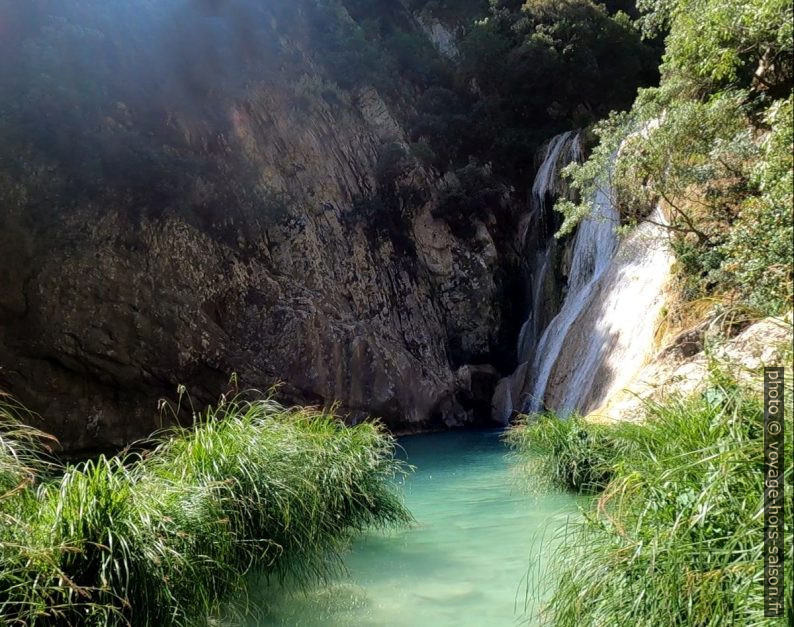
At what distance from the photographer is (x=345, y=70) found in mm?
22141

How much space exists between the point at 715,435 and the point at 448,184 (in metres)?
20.1

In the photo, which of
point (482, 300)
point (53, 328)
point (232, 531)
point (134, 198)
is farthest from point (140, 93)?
point (232, 531)

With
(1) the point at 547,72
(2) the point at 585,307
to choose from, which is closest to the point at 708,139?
(2) the point at 585,307

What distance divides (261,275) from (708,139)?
1115 centimetres

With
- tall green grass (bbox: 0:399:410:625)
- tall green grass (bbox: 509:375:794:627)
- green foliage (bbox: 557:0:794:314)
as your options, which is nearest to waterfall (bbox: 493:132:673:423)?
green foliage (bbox: 557:0:794:314)

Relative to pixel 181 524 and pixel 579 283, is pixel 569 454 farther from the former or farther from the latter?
pixel 579 283

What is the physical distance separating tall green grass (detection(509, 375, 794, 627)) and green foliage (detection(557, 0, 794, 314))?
3318 millimetres

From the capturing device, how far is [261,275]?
16359 millimetres

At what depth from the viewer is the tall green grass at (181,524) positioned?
2.67 meters

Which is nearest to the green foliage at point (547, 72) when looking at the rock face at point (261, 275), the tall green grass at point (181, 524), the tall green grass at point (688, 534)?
the rock face at point (261, 275)

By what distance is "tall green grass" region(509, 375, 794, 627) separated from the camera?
2150 millimetres

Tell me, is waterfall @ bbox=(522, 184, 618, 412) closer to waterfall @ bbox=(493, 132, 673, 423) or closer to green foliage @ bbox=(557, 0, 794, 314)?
waterfall @ bbox=(493, 132, 673, 423)

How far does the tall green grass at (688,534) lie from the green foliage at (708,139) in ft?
10.9

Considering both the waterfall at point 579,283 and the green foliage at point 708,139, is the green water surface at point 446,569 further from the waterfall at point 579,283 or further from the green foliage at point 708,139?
the waterfall at point 579,283
